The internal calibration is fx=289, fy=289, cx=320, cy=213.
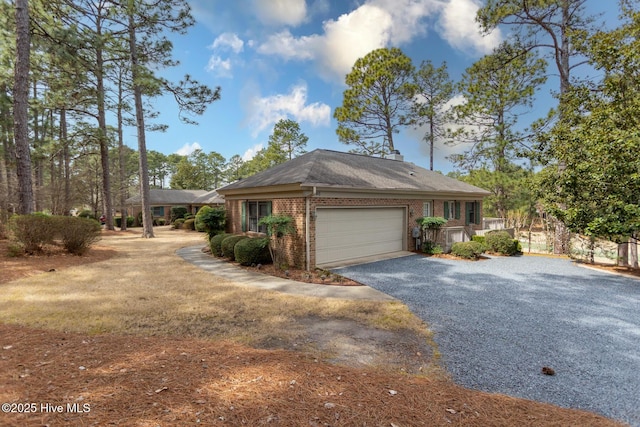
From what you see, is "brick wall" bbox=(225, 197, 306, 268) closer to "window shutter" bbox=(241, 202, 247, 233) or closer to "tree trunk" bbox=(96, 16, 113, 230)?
"window shutter" bbox=(241, 202, 247, 233)

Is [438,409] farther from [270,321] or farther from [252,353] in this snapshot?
[270,321]

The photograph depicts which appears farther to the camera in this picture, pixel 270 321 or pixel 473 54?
pixel 473 54

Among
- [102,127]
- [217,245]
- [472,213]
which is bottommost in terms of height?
[217,245]

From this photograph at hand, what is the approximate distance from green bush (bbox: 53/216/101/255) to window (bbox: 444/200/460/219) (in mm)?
15478

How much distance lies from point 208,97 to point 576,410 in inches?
763

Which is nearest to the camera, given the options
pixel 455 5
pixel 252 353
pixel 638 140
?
pixel 252 353

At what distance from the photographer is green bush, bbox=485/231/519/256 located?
38.5 ft

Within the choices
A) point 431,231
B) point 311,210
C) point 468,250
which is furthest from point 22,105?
point 468,250

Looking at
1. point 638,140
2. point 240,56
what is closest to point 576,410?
point 638,140

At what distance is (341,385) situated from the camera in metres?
3.01

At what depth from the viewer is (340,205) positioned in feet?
31.0

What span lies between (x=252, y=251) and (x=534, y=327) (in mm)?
7393

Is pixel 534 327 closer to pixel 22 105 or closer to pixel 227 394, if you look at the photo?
pixel 227 394

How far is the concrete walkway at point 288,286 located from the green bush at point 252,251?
381 mm
